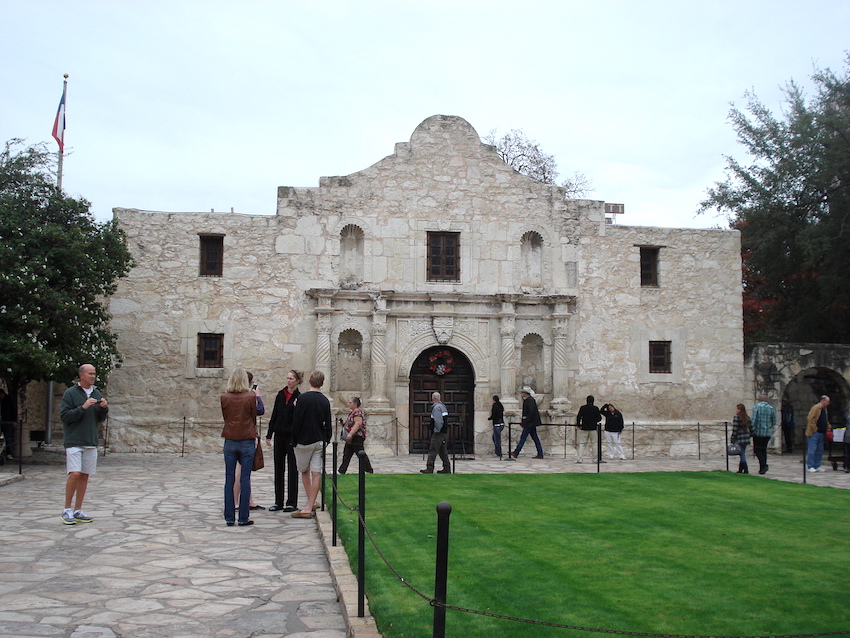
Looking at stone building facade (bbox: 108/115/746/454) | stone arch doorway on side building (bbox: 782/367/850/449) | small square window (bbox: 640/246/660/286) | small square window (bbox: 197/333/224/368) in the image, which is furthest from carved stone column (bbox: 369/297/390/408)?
stone arch doorway on side building (bbox: 782/367/850/449)

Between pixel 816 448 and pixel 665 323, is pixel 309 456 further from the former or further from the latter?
pixel 665 323

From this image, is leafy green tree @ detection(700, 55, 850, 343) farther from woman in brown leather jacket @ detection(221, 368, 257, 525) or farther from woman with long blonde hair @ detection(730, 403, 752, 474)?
woman in brown leather jacket @ detection(221, 368, 257, 525)

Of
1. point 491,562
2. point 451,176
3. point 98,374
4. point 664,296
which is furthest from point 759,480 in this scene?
point 98,374

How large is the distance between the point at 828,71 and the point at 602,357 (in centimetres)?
1122

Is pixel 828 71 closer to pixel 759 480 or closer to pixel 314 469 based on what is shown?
pixel 759 480

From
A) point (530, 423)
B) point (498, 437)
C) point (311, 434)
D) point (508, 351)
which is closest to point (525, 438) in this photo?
point (530, 423)

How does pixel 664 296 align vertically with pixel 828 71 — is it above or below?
below

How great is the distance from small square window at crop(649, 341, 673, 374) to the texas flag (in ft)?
50.5

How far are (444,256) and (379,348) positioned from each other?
9.44ft

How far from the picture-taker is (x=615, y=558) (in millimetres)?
7137

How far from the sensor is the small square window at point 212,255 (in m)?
19.0

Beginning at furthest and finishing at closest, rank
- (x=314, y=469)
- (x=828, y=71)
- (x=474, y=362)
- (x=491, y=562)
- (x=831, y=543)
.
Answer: (x=828, y=71), (x=474, y=362), (x=314, y=469), (x=831, y=543), (x=491, y=562)

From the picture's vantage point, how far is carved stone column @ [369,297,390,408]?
18672 millimetres

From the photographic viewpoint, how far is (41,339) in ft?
49.6
